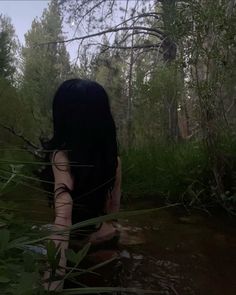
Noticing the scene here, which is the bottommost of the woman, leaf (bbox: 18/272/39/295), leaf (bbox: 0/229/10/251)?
leaf (bbox: 18/272/39/295)

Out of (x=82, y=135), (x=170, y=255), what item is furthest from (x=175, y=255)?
(x=82, y=135)

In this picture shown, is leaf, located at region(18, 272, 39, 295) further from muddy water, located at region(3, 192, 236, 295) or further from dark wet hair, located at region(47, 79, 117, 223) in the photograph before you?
dark wet hair, located at region(47, 79, 117, 223)

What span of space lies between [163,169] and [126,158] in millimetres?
941

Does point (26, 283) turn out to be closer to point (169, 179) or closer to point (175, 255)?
point (175, 255)

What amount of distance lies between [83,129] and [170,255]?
114 centimetres

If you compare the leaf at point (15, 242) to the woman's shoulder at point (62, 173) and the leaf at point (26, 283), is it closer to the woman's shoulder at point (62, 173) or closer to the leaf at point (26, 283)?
the leaf at point (26, 283)

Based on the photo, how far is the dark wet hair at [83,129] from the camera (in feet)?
6.63

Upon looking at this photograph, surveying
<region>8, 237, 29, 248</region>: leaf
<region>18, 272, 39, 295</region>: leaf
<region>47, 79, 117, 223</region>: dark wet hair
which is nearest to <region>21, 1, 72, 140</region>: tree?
<region>47, 79, 117, 223</region>: dark wet hair

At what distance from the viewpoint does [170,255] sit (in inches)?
106

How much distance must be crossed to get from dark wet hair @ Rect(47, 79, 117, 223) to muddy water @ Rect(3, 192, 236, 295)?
10.9 inches

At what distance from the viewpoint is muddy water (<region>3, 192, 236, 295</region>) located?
2.21 m

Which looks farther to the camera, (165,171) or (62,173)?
(165,171)

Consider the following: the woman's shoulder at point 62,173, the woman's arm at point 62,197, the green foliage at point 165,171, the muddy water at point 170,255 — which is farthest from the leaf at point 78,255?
the green foliage at point 165,171

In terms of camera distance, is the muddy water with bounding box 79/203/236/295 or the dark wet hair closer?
the dark wet hair
